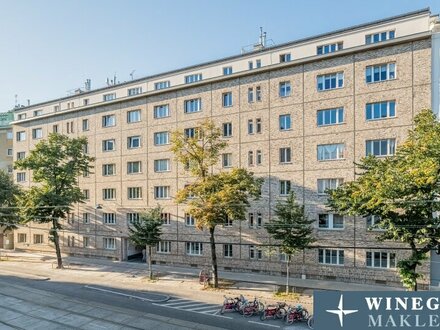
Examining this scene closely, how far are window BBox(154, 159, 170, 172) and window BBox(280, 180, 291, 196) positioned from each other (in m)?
12.9

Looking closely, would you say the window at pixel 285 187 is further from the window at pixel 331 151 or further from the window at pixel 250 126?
the window at pixel 250 126

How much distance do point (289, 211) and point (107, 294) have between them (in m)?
15.6

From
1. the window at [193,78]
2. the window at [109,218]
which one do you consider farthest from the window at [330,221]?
the window at [109,218]

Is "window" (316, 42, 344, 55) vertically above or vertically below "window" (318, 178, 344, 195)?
above

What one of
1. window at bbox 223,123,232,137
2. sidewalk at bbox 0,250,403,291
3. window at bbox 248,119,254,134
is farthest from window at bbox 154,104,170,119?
sidewalk at bbox 0,250,403,291

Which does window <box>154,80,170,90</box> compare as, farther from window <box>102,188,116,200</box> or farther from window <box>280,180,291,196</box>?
window <box>280,180,291,196</box>

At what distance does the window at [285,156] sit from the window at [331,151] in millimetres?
2715

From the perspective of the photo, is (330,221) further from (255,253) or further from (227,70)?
(227,70)

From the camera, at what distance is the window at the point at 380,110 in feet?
87.2

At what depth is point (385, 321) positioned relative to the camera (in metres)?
11.6

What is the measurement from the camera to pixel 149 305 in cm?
2302

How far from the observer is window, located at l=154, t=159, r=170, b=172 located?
36753 millimetres

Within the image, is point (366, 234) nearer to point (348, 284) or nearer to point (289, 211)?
point (348, 284)

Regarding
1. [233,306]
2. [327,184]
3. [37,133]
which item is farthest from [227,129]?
[37,133]
